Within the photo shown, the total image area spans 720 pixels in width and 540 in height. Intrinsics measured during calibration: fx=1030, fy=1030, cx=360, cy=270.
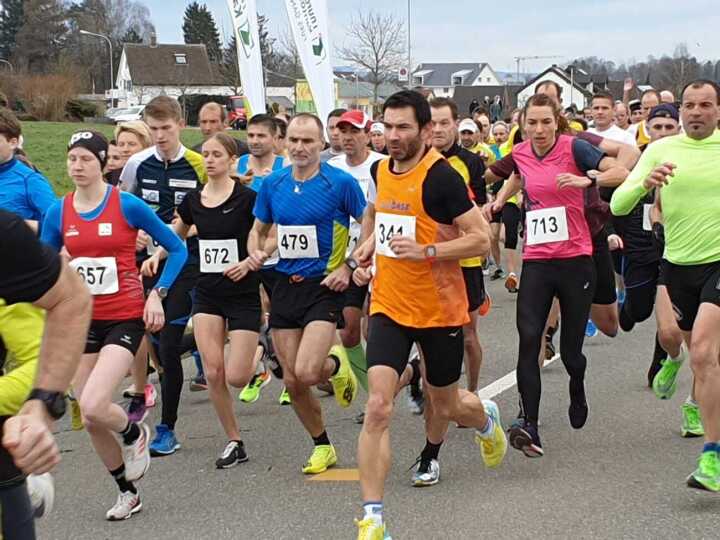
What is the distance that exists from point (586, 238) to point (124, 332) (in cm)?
283

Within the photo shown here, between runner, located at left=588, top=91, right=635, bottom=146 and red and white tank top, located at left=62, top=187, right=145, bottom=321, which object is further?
runner, located at left=588, top=91, right=635, bottom=146

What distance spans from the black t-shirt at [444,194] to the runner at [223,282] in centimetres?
169

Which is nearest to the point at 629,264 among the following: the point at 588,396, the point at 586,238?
the point at 588,396

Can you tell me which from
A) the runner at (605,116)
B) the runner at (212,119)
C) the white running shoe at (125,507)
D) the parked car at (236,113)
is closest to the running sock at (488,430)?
the white running shoe at (125,507)

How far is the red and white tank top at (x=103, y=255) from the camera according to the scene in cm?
580

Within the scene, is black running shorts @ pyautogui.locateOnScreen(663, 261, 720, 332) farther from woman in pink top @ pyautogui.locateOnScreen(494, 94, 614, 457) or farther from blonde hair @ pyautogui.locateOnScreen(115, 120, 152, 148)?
blonde hair @ pyautogui.locateOnScreen(115, 120, 152, 148)

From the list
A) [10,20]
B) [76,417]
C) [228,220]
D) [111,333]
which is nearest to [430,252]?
[111,333]

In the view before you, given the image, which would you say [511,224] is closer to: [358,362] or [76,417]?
[358,362]

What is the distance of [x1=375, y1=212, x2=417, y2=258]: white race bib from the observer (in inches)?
201

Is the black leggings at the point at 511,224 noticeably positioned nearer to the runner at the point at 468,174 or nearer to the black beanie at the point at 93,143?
the runner at the point at 468,174

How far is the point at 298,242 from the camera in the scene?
633 cm

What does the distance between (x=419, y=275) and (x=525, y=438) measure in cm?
146

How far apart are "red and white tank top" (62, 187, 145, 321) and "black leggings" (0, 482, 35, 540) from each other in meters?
2.78

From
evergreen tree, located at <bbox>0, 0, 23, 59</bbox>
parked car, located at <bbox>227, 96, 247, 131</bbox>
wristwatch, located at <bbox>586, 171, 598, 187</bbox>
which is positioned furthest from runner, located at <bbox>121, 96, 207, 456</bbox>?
evergreen tree, located at <bbox>0, 0, 23, 59</bbox>
